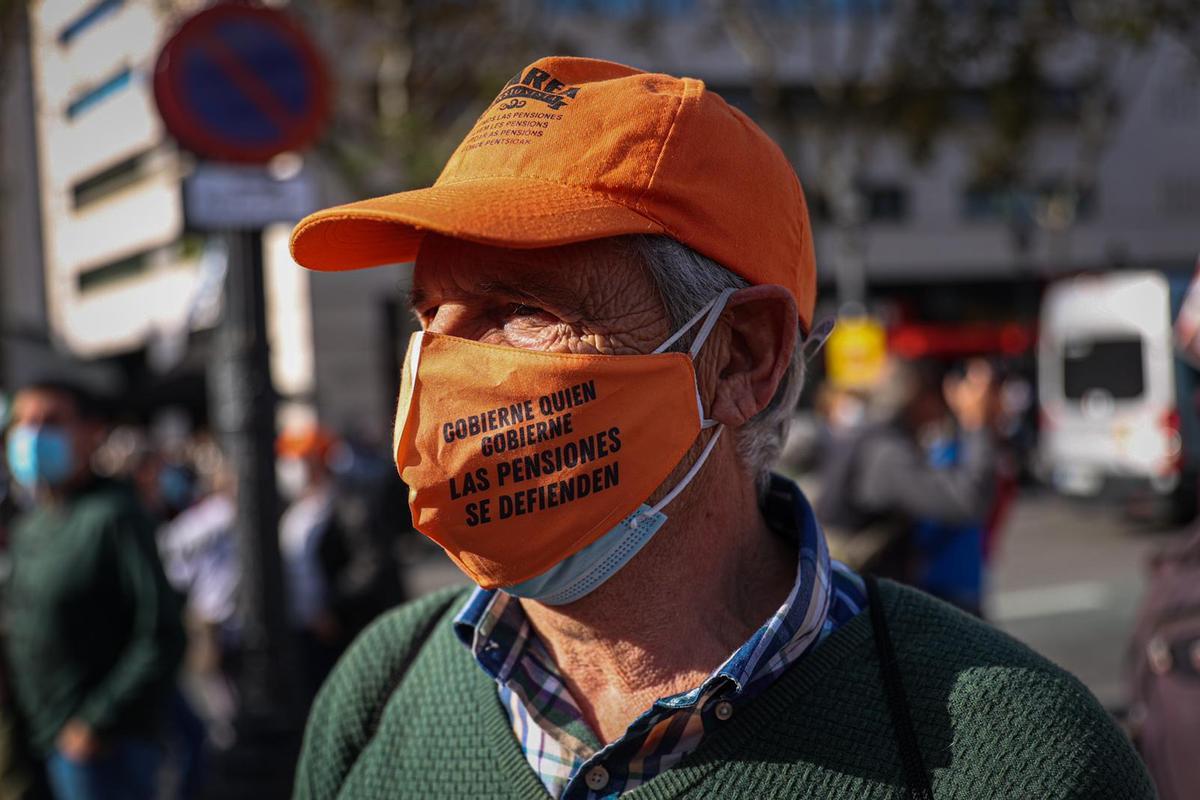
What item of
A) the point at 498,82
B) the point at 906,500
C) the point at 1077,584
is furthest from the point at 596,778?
the point at 498,82

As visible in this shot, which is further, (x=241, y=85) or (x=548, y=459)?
(x=241, y=85)

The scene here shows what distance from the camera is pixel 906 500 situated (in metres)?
4.84

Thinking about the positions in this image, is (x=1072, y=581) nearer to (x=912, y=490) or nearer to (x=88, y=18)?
(x=912, y=490)

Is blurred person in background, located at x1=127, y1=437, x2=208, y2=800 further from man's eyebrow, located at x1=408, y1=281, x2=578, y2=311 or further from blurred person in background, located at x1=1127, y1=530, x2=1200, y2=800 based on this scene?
man's eyebrow, located at x1=408, y1=281, x2=578, y2=311

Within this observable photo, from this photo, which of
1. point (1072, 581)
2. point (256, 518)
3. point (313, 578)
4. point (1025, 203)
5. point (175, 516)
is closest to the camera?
point (256, 518)

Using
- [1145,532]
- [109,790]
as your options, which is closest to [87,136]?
[109,790]

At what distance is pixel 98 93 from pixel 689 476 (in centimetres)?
352

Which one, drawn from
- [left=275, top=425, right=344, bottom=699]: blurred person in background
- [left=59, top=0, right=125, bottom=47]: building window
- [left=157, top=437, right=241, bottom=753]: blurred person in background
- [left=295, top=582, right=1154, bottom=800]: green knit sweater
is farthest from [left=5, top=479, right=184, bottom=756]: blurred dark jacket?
[left=295, top=582, right=1154, bottom=800]: green knit sweater

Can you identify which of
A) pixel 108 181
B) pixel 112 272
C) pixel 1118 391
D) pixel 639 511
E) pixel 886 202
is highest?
pixel 639 511

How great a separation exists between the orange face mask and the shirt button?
0.76 ft

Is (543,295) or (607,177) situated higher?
(607,177)

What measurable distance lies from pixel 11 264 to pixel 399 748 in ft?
20.3

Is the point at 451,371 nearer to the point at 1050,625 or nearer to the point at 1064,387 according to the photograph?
the point at 1050,625

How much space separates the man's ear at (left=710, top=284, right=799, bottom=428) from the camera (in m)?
1.63
